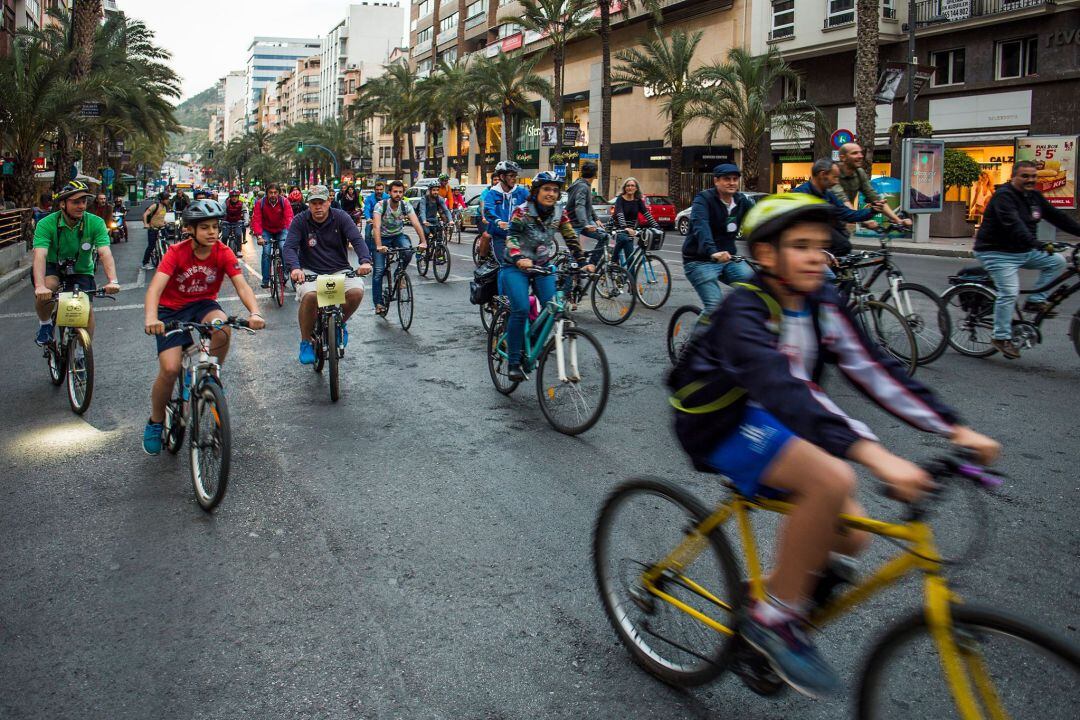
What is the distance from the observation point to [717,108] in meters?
36.7

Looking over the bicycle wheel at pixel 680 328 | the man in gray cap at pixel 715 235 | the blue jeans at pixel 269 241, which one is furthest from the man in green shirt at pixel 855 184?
the blue jeans at pixel 269 241

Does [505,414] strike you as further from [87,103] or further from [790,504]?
[87,103]

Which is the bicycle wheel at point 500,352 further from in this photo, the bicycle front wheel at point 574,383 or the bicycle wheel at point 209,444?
the bicycle wheel at point 209,444

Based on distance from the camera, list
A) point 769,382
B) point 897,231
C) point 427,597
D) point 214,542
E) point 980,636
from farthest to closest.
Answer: point 897,231, point 214,542, point 427,597, point 769,382, point 980,636

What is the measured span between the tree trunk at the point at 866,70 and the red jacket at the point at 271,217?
16.0m

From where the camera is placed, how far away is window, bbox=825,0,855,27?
3609 centimetres

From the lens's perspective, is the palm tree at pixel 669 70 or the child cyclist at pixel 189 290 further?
the palm tree at pixel 669 70

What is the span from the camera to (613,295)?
11695mm

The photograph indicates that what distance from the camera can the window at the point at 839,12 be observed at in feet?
118

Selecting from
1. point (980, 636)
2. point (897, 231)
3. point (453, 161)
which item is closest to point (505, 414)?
point (897, 231)

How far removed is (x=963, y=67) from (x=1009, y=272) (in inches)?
1122

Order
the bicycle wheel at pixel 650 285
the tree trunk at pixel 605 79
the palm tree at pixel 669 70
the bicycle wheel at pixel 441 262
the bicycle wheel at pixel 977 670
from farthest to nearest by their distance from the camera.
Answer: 1. the palm tree at pixel 669 70
2. the tree trunk at pixel 605 79
3. the bicycle wheel at pixel 441 262
4. the bicycle wheel at pixel 650 285
5. the bicycle wheel at pixel 977 670

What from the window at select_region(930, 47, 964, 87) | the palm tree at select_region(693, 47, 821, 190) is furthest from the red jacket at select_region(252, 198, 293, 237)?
the window at select_region(930, 47, 964, 87)

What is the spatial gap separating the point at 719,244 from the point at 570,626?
501 cm
